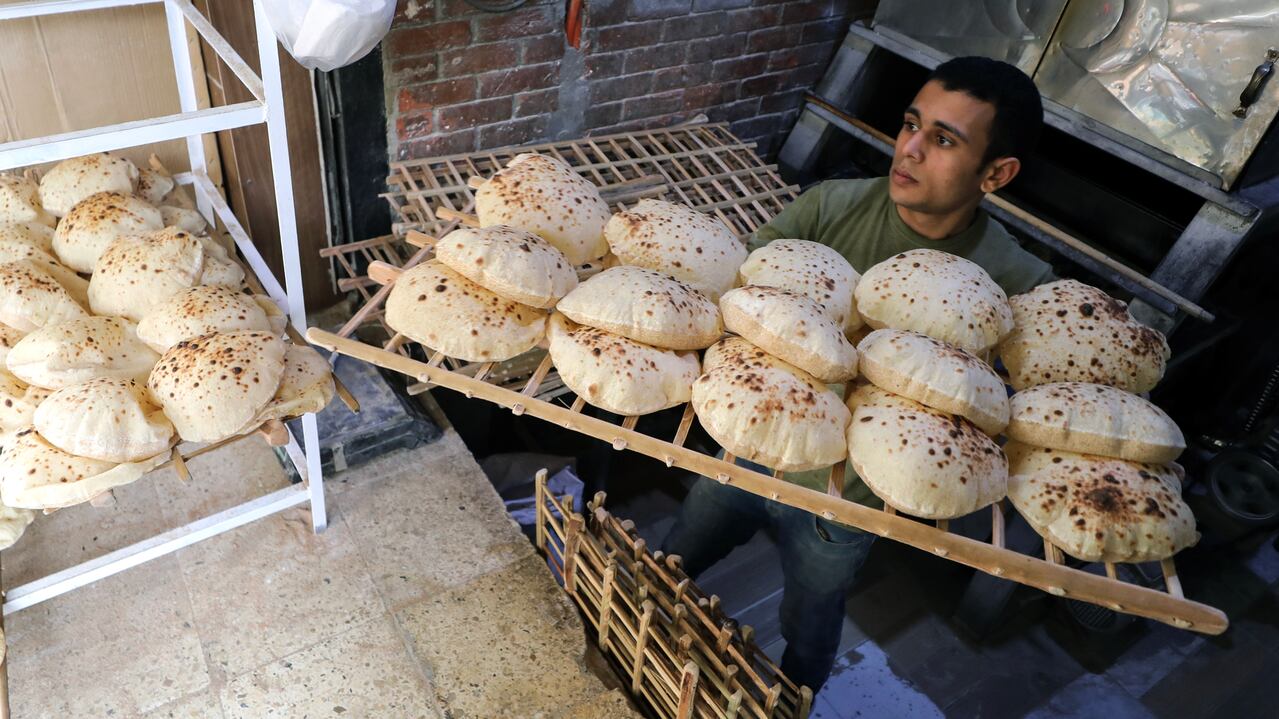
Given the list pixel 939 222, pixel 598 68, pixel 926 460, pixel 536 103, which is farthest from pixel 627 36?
pixel 926 460

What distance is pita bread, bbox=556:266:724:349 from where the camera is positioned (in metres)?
1.43

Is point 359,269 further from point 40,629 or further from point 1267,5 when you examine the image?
point 1267,5

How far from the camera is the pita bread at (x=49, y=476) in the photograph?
1.63 metres

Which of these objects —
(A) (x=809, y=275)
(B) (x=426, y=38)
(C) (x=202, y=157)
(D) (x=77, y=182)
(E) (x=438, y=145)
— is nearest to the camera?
(A) (x=809, y=275)

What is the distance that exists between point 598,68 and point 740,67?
77 centimetres

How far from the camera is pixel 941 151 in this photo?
1977 millimetres

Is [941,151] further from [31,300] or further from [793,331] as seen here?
[31,300]

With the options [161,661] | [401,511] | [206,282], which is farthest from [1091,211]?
[161,661]

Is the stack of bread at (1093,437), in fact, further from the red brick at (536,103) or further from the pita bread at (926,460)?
the red brick at (536,103)

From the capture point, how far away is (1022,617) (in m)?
3.14

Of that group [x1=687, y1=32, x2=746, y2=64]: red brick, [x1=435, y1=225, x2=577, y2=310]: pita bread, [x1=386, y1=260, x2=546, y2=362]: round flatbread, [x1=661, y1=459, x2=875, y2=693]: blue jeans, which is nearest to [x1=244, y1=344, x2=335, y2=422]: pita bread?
[x1=386, y1=260, x2=546, y2=362]: round flatbread

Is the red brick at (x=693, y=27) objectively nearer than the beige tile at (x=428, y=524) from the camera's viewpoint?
No

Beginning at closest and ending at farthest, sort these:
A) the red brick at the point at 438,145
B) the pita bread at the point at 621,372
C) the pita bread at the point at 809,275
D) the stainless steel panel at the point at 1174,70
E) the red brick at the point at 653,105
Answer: the pita bread at the point at 621,372 → the pita bread at the point at 809,275 → the stainless steel panel at the point at 1174,70 → the red brick at the point at 438,145 → the red brick at the point at 653,105

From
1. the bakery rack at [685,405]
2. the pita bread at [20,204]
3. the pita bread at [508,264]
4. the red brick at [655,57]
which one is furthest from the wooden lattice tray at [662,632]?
the red brick at [655,57]
